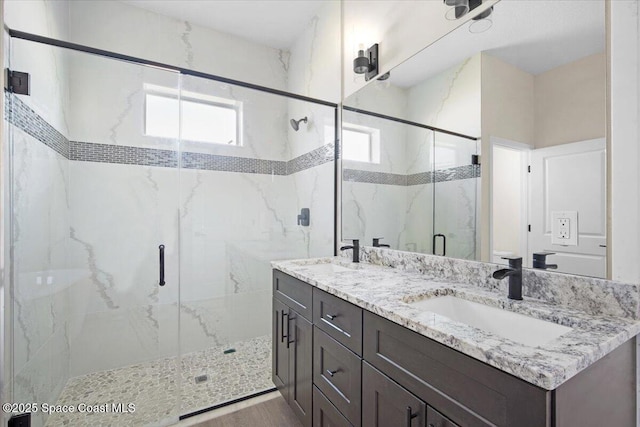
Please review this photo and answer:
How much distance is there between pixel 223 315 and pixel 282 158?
1440 millimetres

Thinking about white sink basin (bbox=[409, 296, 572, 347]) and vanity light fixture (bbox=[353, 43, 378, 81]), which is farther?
vanity light fixture (bbox=[353, 43, 378, 81])

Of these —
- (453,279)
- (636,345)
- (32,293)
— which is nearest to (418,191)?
(453,279)

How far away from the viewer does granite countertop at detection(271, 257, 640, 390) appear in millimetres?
633

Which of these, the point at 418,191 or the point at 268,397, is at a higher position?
the point at 418,191

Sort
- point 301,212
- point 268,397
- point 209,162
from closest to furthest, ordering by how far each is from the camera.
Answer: point 268,397
point 209,162
point 301,212

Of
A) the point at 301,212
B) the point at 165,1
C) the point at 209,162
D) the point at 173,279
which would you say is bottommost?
the point at 173,279

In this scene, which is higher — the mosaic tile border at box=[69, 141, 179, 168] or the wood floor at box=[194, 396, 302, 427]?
the mosaic tile border at box=[69, 141, 179, 168]

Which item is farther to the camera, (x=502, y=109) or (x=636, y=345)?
(x=502, y=109)

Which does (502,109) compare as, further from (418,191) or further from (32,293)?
(32,293)

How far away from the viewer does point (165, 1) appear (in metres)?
2.44

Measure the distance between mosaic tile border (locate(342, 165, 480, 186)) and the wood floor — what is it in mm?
1576

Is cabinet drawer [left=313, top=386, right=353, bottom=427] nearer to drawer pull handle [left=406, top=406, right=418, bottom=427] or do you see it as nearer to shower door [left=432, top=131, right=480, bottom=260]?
drawer pull handle [left=406, top=406, right=418, bottom=427]

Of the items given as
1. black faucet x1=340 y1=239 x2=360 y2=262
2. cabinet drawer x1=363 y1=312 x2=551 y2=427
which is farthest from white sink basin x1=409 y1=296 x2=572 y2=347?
black faucet x1=340 y1=239 x2=360 y2=262

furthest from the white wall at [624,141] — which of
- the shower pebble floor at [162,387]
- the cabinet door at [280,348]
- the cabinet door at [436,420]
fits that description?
the shower pebble floor at [162,387]
